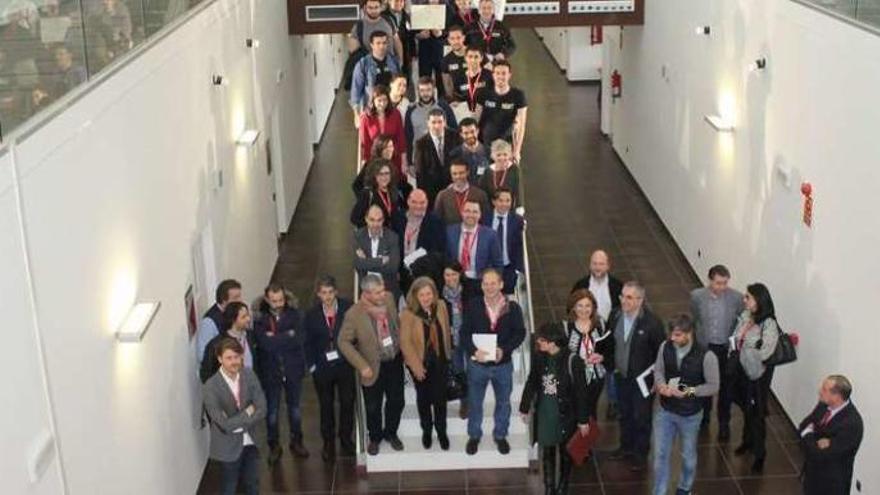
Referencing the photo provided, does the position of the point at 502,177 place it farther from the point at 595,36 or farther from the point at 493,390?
the point at 595,36

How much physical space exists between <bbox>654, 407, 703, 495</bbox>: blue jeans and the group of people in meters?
0.01

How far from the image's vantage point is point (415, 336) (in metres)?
8.90

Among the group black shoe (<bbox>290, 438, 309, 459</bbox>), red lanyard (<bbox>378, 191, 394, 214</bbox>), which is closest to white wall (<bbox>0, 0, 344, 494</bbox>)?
black shoe (<bbox>290, 438, 309, 459</bbox>)

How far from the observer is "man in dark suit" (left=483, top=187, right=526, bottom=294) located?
9867mm

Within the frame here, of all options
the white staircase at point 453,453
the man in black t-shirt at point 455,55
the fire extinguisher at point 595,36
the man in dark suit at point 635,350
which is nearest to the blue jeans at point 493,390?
the white staircase at point 453,453

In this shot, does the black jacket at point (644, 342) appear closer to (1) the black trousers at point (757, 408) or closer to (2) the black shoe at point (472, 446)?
(1) the black trousers at point (757, 408)

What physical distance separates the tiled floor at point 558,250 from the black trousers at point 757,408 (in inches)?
9.8

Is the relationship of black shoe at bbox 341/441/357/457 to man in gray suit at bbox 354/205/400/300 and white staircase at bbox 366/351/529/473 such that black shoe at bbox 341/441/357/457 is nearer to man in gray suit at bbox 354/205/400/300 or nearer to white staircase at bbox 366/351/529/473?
white staircase at bbox 366/351/529/473

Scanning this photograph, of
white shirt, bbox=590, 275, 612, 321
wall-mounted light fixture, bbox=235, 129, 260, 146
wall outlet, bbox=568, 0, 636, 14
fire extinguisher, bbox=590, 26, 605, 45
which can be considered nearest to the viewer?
white shirt, bbox=590, 275, 612, 321

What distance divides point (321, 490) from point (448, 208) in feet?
8.82

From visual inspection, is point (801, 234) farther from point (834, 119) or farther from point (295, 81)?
point (295, 81)

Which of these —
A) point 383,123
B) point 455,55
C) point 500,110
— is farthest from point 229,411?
point 455,55

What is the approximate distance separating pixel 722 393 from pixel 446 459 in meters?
2.41

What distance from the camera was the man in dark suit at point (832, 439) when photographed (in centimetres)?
761
